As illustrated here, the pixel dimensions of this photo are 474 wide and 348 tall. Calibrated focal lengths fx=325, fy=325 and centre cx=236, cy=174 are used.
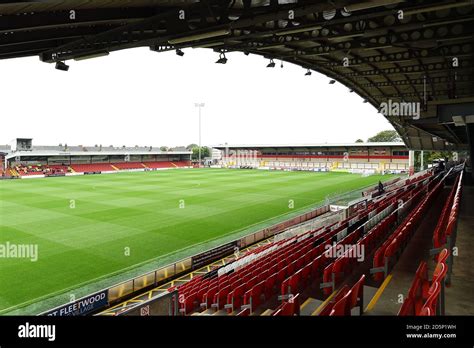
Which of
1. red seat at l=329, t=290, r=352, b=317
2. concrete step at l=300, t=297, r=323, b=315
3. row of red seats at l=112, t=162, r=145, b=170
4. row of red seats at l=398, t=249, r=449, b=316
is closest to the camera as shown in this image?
A: row of red seats at l=398, t=249, r=449, b=316

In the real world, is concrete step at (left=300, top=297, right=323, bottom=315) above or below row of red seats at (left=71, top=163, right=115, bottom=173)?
below

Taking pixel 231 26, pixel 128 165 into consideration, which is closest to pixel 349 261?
pixel 231 26

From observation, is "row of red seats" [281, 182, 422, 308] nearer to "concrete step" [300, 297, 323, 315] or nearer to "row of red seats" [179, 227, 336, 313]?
"concrete step" [300, 297, 323, 315]

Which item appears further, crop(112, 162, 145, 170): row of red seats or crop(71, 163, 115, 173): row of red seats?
crop(112, 162, 145, 170): row of red seats

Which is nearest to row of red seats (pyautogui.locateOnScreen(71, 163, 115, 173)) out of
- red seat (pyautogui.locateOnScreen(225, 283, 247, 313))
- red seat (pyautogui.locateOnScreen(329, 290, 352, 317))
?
red seat (pyautogui.locateOnScreen(225, 283, 247, 313))

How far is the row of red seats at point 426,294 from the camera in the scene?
288 centimetres

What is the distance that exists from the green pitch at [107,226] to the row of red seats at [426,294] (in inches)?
387

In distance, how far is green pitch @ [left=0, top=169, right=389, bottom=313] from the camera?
11.7 m

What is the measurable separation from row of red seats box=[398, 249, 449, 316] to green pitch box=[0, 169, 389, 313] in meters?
9.83

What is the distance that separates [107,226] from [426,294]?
17598 mm

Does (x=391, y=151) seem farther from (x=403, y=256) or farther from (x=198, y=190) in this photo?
(x=403, y=256)

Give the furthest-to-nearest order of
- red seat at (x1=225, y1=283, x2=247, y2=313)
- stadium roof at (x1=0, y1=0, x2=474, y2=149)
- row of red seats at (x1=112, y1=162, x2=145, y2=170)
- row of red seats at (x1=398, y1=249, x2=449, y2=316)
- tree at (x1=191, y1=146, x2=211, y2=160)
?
tree at (x1=191, y1=146, x2=211, y2=160) → row of red seats at (x1=112, y1=162, x2=145, y2=170) → red seat at (x1=225, y1=283, x2=247, y2=313) → stadium roof at (x1=0, y1=0, x2=474, y2=149) → row of red seats at (x1=398, y1=249, x2=449, y2=316)

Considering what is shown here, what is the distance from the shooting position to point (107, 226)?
18578mm

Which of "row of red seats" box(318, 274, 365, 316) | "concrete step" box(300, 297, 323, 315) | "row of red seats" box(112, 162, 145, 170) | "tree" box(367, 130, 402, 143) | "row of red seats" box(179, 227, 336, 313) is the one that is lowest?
"row of red seats" box(179, 227, 336, 313)
